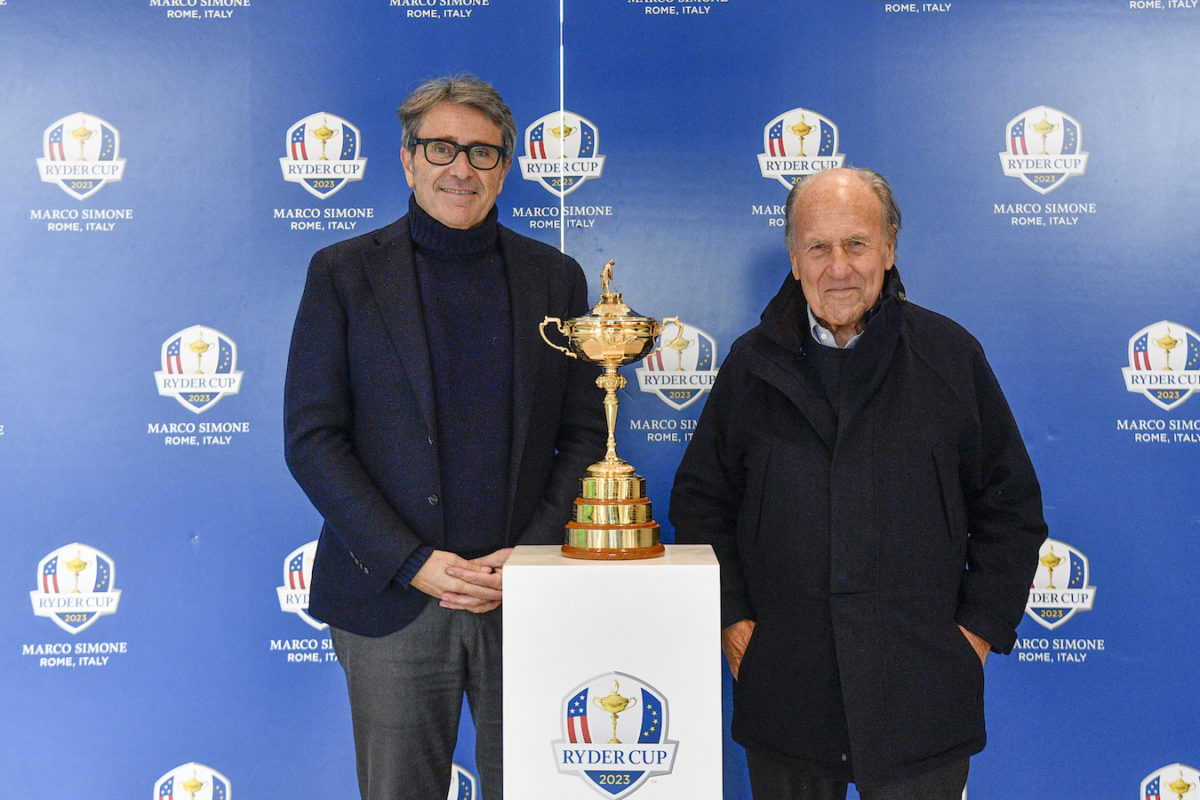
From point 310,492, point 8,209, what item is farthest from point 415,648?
point 8,209

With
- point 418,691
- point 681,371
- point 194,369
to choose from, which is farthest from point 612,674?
point 194,369

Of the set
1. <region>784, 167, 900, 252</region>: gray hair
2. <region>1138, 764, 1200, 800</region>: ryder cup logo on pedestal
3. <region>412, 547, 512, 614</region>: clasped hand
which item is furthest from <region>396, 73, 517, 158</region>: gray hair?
<region>1138, 764, 1200, 800</region>: ryder cup logo on pedestal

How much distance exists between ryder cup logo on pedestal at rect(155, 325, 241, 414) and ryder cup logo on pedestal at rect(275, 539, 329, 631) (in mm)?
461

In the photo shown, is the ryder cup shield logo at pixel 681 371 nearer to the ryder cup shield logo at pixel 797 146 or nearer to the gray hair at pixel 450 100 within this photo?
the ryder cup shield logo at pixel 797 146

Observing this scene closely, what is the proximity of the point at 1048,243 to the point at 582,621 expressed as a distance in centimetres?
174

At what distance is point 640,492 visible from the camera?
Result: 167 cm

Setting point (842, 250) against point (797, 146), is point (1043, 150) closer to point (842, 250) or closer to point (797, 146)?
point (797, 146)

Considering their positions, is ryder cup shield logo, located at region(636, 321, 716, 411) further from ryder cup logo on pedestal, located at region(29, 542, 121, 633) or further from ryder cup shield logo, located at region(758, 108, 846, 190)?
ryder cup logo on pedestal, located at region(29, 542, 121, 633)

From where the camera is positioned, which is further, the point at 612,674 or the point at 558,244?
the point at 558,244

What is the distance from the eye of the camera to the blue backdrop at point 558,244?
8.25 ft

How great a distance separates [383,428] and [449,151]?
0.57 m

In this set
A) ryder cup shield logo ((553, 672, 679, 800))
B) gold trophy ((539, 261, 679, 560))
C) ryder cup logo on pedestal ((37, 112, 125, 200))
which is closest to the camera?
ryder cup shield logo ((553, 672, 679, 800))

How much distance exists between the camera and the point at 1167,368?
2520mm

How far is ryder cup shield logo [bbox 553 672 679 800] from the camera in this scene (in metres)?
1.49
